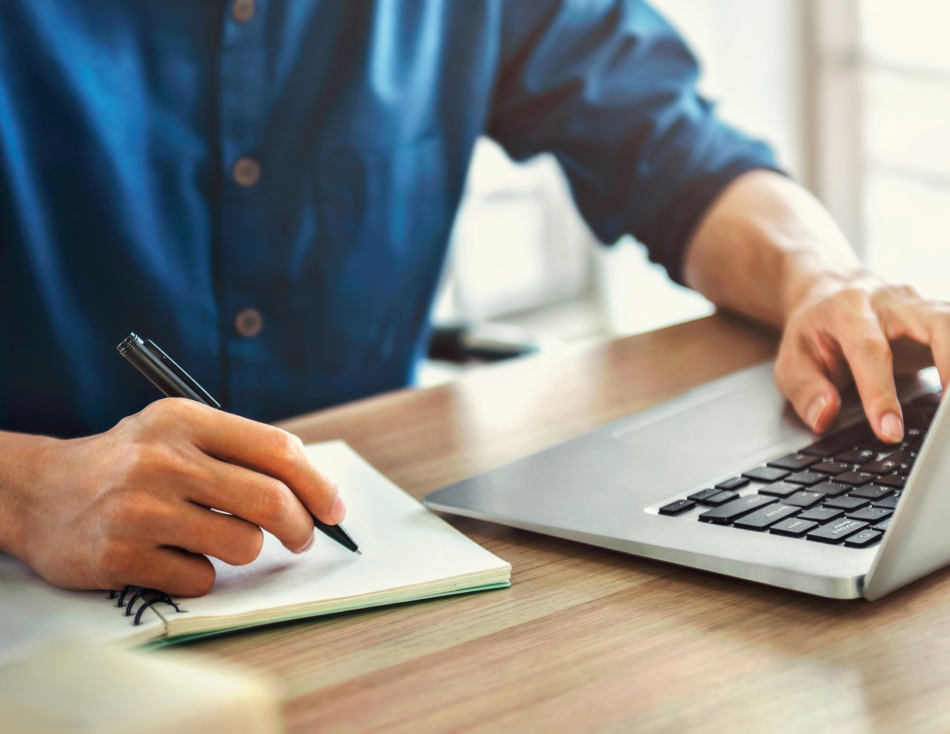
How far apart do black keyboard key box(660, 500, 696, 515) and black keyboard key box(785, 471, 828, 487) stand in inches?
2.4

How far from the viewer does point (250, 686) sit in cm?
30

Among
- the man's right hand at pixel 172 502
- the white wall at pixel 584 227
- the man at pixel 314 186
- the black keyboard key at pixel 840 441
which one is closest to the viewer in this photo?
the man's right hand at pixel 172 502

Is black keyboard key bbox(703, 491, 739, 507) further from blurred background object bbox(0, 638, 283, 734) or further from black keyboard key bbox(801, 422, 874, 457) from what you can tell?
blurred background object bbox(0, 638, 283, 734)

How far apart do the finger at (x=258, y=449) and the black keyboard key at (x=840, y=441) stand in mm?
290

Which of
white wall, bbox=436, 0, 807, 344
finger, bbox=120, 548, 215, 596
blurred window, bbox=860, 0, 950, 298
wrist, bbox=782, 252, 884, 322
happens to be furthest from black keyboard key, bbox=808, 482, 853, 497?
white wall, bbox=436, 0, 807, 344

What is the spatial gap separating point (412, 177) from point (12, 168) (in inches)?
16.6

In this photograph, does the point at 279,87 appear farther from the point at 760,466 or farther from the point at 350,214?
the point at 760,466

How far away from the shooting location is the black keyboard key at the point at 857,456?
1.88 ft

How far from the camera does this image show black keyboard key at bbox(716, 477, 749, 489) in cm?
56

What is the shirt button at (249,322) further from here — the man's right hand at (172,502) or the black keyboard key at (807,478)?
the black keyboard key at (807,478)

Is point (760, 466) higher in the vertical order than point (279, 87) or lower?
lower

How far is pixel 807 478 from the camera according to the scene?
1.82 ft

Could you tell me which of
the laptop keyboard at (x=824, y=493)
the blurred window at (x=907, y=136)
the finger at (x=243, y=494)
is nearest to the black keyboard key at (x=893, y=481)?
the laptop keyboard at (x=824, y=493)

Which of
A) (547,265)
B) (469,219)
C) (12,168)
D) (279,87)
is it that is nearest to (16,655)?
(12,168)
